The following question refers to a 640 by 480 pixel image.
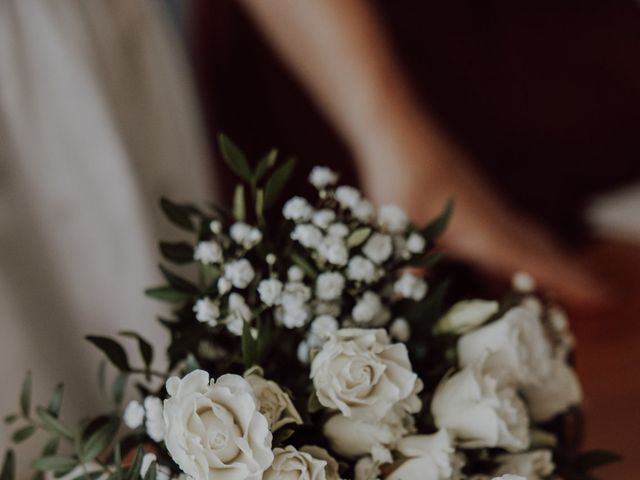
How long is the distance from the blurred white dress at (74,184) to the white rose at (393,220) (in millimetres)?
391

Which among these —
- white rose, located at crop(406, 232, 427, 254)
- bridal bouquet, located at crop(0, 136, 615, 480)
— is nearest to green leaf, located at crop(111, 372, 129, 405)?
bridal bouquet, located at crop(0, 136, 615, 480)

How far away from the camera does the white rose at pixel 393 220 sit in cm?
48

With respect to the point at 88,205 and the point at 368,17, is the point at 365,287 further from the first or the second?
the point at 368,17

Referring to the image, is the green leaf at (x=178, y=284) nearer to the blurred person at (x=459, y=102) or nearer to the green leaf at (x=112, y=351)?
the green leaf at (x=112, y=351)

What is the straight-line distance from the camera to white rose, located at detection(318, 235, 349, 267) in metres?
0.45

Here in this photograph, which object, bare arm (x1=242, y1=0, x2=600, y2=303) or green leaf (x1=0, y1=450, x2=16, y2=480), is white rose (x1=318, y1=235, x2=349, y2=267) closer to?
green leaf (x1=0, y1=450, x2=16, y2=480)

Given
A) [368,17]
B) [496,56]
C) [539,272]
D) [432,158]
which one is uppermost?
[496,56]

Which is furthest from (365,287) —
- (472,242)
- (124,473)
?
(472,242)

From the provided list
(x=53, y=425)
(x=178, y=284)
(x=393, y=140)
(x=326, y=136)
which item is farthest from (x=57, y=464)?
(x=326, y=136)

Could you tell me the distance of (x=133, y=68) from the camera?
87cm

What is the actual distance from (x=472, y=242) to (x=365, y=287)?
526 millimetres

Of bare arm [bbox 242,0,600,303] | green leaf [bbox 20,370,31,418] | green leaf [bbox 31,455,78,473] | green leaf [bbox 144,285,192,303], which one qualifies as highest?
bare arm [bbox 242,0,600,303]

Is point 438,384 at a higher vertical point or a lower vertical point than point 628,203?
lower

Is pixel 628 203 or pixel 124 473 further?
pixel 628 203
